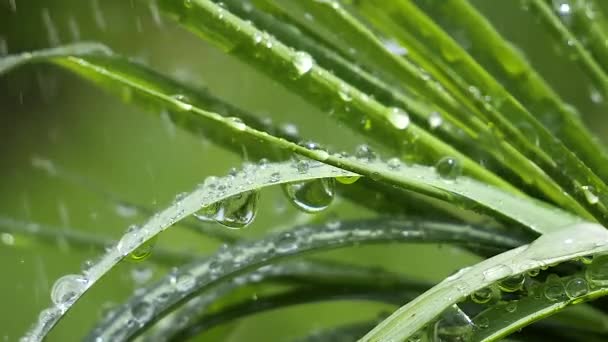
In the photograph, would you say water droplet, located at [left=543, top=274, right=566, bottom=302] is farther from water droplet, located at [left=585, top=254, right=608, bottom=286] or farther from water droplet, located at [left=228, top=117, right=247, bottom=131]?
water droplet, located at [left=228, top=117, right=247, bottom=131]

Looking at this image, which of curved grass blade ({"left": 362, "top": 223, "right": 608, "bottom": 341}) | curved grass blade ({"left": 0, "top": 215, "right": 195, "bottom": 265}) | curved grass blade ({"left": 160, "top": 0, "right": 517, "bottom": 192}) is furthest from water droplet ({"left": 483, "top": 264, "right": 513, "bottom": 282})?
curved grass blade ({"left": 0, "top": 215, "right": 195, "bottom": 265})

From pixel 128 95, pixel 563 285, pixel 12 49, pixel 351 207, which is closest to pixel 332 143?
pixel 351 207

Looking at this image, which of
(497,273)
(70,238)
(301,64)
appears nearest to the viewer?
(497,273)

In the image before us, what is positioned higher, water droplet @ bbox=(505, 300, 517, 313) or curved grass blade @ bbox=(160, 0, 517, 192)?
curved grass blade @ bbox=(160, 0, 517, 192)

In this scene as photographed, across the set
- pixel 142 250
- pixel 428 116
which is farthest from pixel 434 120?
pixel 142 250

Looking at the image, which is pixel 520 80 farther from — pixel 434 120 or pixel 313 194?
pixel 313 194

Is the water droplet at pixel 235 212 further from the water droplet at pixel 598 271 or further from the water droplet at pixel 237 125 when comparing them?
the water droplet at pixel 598 271

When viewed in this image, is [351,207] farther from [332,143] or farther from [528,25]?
[528,25]
